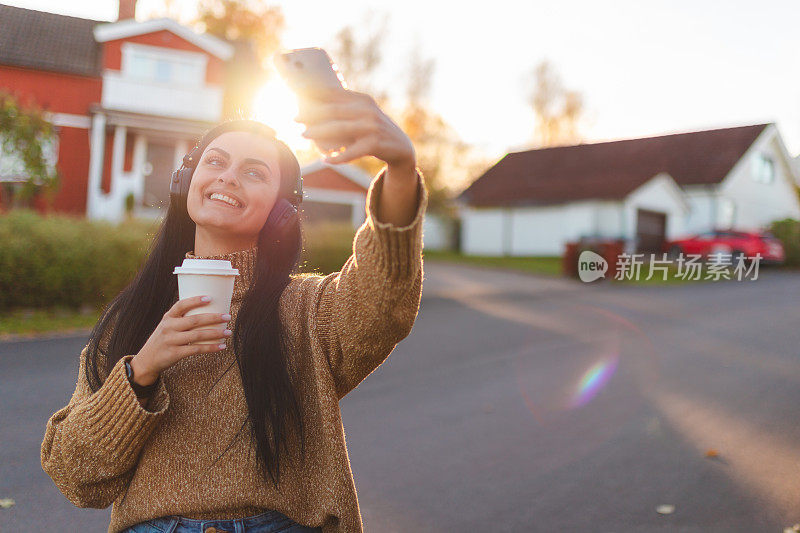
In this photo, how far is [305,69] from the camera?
1.29m

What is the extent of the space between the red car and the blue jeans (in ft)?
86.2

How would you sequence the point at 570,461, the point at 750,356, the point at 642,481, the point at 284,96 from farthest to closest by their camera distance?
the point at 750,356 < the point at 570,461 < the point at 642,481 < the point at 284,96

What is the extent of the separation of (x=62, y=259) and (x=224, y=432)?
963 centimetres

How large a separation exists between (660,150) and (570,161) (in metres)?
4.88

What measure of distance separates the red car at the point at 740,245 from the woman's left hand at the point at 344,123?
26.5m

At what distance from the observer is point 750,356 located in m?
9.25

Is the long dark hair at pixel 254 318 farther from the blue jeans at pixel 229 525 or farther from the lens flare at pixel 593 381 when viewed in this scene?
the lens flare at pixel 593 381

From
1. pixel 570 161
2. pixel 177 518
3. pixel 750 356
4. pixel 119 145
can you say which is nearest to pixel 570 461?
pixel 177 518

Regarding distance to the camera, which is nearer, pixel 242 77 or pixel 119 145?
pixel 119 145

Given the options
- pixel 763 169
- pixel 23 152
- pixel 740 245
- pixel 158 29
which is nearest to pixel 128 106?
pixel 158 29

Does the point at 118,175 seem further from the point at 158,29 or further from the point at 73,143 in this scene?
the point at 158,29

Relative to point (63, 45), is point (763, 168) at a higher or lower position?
higher

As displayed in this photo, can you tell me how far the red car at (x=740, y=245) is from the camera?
24.9 m

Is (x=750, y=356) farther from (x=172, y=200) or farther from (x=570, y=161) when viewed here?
(x=570, y=161)
